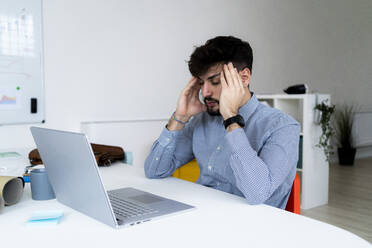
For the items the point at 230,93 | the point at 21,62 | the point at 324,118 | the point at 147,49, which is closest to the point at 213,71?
the point at 230,93

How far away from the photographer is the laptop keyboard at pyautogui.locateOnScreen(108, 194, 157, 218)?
39.5 inches

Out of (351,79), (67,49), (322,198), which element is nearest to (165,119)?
(67,49)

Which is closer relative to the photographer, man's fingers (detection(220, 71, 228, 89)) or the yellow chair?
man's fingers (detection(220, 71, 228, 89))

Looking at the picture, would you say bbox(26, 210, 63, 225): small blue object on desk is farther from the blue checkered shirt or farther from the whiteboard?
the whiteboard

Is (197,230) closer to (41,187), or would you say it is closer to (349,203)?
(41,187)

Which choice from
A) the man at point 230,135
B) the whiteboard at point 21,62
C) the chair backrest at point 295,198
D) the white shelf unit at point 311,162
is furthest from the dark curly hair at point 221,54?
the white shelf unit at point 311,162

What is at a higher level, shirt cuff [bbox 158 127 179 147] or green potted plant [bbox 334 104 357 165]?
shirt cuff [bbox 158 127 179 147]

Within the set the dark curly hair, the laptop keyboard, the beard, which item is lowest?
the laptop keyboard

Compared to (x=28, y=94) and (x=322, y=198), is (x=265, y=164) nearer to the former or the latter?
(x=28, y=94)

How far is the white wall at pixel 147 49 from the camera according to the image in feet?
9.12

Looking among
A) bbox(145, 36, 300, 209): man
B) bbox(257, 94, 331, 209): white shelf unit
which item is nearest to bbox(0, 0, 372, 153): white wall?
bbox(257, 94, 331, 209): white shelf unit

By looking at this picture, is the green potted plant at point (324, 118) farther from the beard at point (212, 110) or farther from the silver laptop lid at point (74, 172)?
the silver laptop lid at point (74, 172)

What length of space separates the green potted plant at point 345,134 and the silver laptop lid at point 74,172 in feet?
17.0

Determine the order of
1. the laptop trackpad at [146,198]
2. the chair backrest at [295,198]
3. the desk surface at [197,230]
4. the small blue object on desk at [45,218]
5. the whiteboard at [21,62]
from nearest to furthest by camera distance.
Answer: the desk surface at [197,230] → the small blue object on desk at [45,218] → the laptop trackpad at [146,198] → the chair backrest at [295,198] → the whiteboard at [21,62]
